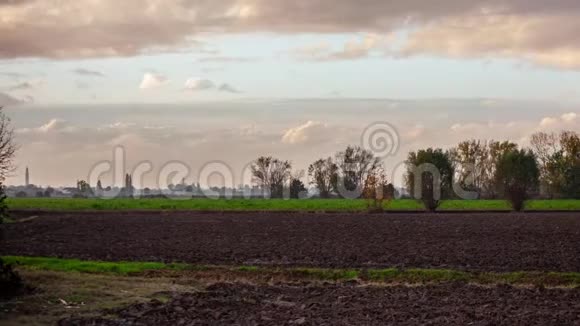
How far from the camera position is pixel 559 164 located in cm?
10131

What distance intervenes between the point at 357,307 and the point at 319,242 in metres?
18.3

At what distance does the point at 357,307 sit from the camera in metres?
19.5

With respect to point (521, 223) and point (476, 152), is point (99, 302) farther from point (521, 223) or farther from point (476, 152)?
point (476, 152)

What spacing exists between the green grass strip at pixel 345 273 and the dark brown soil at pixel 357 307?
90.4 inches

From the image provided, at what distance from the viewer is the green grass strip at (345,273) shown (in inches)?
1010

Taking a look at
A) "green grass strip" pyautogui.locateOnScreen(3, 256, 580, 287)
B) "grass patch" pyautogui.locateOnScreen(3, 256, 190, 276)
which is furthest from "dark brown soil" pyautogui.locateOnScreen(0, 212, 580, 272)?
"grass patch" pyautogui.locateOnScreen(3, 256, 190, 276)

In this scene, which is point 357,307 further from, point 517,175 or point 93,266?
point 517,175

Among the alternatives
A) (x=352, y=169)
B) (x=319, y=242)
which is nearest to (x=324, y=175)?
(x=352, y=169)

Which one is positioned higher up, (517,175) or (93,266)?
(517,175)

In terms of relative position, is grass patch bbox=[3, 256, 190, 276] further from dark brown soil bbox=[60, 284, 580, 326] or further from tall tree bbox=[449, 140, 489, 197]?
tall tree bbox=[449, 140, 489, 197]

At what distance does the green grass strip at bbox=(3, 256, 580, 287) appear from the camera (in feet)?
84.2

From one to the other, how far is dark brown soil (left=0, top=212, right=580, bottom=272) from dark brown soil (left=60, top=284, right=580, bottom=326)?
6361mm

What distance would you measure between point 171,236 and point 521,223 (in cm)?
2390

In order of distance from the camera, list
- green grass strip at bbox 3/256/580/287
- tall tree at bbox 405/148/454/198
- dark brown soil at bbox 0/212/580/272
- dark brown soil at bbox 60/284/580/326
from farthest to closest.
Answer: tall tree at bbox 405/148/454/198 < dark brown soil at bbox 0/212/580/272 < green grass strip at bbox 3/256/580/287 < dark brown soil at bbox 60/284/580/326
